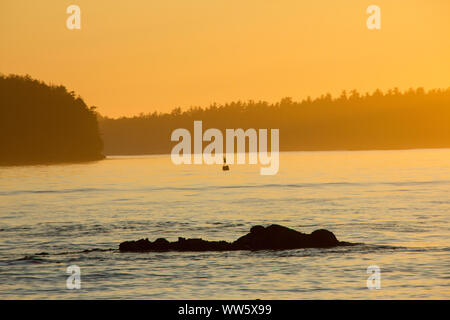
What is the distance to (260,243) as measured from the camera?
33312mm

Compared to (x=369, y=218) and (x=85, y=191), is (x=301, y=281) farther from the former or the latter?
(x=85, y=191)

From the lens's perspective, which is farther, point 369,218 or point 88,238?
point 369,218

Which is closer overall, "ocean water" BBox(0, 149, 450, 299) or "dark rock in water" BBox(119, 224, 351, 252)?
"ocean water" BBox(0, 149, 450, 299)

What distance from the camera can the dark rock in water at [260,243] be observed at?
33312mm

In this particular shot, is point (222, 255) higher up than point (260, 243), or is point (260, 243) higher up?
point (260, 243)

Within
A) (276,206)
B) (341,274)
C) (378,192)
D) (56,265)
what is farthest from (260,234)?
(378,192)

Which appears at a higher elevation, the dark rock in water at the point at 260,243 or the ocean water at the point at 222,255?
the dark rock in water at the point at 260,243

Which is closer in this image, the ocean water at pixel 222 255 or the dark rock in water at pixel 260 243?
the ocean water at pixel 222 255

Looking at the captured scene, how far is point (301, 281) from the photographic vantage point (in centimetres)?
2591

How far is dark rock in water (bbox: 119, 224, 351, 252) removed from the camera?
3331cm

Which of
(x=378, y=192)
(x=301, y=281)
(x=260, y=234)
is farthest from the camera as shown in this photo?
(x=378, y=192)

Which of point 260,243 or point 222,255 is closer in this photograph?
point 222,255
